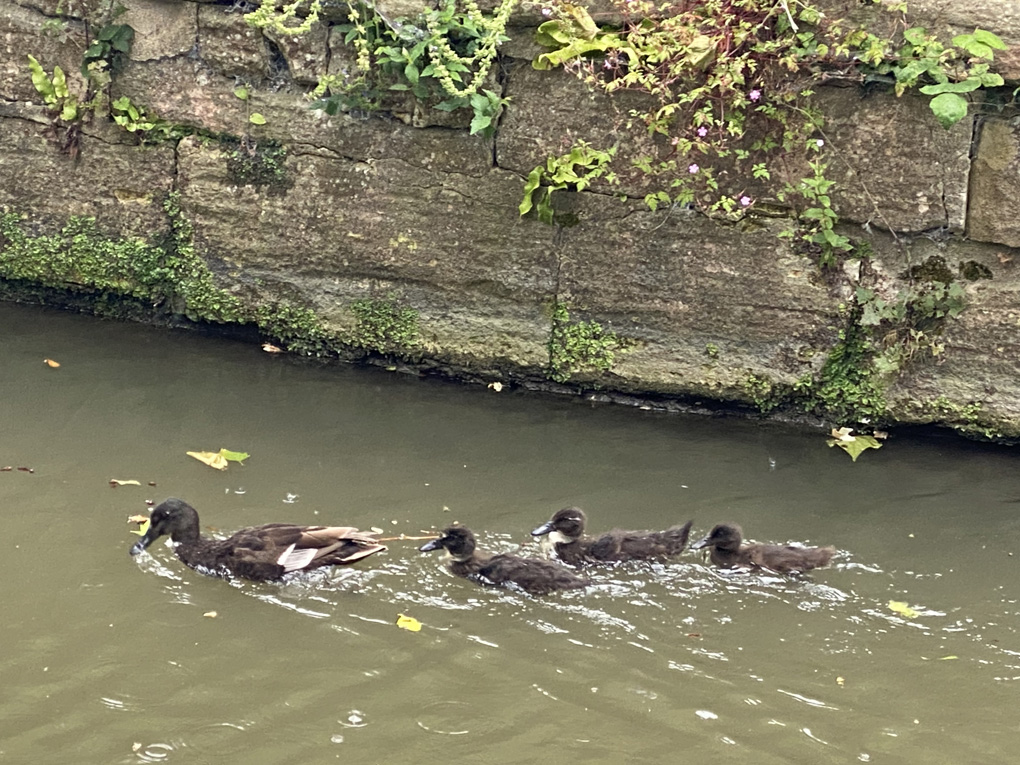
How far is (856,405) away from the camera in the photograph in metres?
6.79

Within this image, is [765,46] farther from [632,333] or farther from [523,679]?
[523,679]

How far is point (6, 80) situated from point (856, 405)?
5.67m

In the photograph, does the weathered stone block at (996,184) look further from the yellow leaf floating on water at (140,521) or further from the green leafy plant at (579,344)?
the yellow leaf floating on water at (140,521)

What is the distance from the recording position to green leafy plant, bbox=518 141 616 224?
21.7 feet

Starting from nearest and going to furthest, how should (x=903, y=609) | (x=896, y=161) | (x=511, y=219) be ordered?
(x=903, y=609)
(x=896, y=161)
(x=511, y=219)

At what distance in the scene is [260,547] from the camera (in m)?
5.20

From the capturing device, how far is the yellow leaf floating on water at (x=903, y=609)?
16.9 feet

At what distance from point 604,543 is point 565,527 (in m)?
0.20

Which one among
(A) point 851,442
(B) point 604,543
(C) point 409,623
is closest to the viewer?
(C) point 409,623

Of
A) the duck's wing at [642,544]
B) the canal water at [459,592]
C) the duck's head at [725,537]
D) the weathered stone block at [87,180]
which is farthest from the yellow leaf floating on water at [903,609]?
the weathered stone block at [87,180]

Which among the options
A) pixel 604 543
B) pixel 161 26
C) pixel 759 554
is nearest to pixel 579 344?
pixel 604 543

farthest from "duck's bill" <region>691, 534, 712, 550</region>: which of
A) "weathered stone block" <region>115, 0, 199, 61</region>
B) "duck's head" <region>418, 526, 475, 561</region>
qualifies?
"weathered stone block" <region>115, 0, 199, 61</region>

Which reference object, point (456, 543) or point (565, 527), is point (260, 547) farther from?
point (565, 527)

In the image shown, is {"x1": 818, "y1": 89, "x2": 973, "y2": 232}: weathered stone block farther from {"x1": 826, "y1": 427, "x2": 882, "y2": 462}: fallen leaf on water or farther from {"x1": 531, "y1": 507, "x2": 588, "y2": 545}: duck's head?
{"x1": 531, "y1": 507, "x2": 588, "y2": 545}: duck's head
